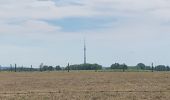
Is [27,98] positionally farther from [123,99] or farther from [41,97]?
[123,99]

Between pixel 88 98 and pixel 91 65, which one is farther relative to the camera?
pixel 91 65

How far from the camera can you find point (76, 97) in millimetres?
20000

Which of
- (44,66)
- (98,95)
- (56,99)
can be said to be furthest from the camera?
(44,66)

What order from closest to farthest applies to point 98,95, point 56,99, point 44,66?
1. point 56,99
2. point 98,95
3. point 44,66

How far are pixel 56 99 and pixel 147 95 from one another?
4.09 m

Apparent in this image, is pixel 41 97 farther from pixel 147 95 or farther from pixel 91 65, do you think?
pixel 91 65

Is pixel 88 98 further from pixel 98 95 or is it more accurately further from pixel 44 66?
pixel 44 66

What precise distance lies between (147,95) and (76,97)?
313cm

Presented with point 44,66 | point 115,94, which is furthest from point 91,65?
point 115,94

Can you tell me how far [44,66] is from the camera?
90.9 m

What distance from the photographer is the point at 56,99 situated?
19297 millimetres

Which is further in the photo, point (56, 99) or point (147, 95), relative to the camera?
point (147, 95)

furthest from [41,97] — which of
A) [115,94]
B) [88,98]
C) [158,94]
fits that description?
[158,94]

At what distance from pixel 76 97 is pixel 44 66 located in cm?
7132
